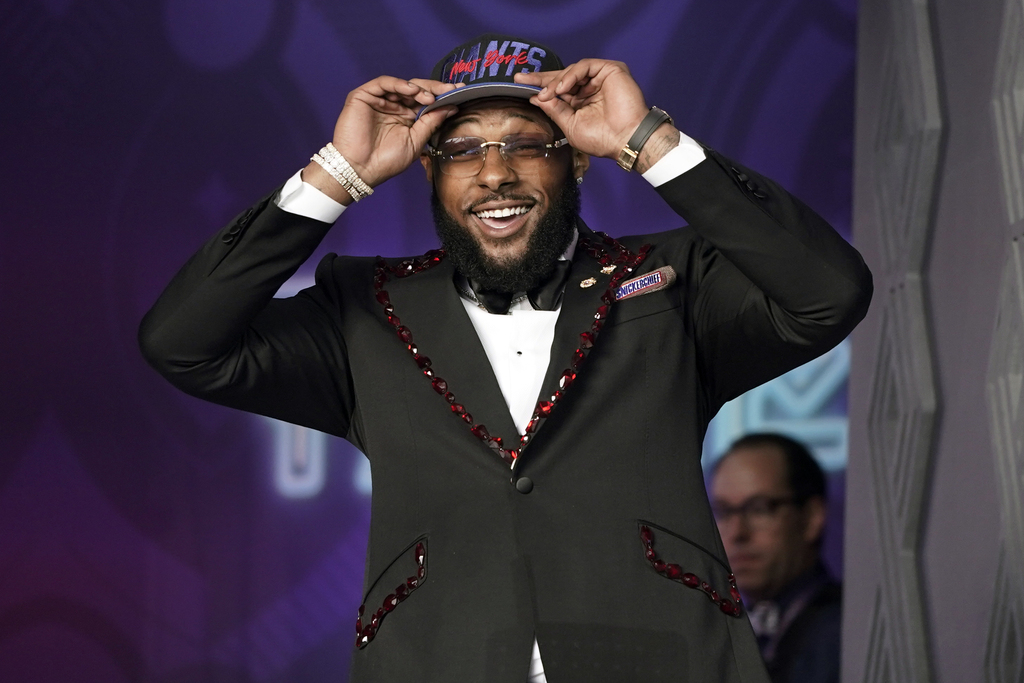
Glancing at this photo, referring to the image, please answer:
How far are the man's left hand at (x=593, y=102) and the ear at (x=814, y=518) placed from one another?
2253 mm

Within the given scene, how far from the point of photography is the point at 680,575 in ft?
5.39

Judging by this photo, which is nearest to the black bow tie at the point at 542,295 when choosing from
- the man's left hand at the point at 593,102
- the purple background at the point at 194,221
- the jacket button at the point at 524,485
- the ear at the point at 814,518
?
the man's left hand at the point at 593,102

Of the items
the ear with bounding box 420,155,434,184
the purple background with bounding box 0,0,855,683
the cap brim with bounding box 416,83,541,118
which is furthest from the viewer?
the purple background with bounding box 0,0,855,683

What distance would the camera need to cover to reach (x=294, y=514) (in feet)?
12.5

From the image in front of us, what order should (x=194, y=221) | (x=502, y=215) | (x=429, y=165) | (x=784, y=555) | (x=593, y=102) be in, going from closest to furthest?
(x=593, y=102), (x=502, y=215), (x=429, y=165), (x=784, y=555), (x=194, y=221)

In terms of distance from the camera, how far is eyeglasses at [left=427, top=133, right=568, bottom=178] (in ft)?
6.20

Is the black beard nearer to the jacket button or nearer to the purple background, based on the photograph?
the jacket button

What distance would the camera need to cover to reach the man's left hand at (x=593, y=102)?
172 cm

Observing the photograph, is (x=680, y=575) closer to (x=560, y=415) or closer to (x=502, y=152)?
(x=560, y=415)

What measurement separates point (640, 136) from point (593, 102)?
0.15m

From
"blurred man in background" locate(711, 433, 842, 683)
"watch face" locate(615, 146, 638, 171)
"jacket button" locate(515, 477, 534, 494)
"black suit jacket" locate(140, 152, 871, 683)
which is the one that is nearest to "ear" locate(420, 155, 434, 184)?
"black suit jacket" locate(140, 152, 871, 683)

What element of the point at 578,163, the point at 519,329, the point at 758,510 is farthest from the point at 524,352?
the point at 758,510

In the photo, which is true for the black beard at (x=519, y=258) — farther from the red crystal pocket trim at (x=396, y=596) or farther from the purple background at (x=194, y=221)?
the purple background at (x=194, y=221)

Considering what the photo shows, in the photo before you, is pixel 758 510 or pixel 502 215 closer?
pixel 502 215
